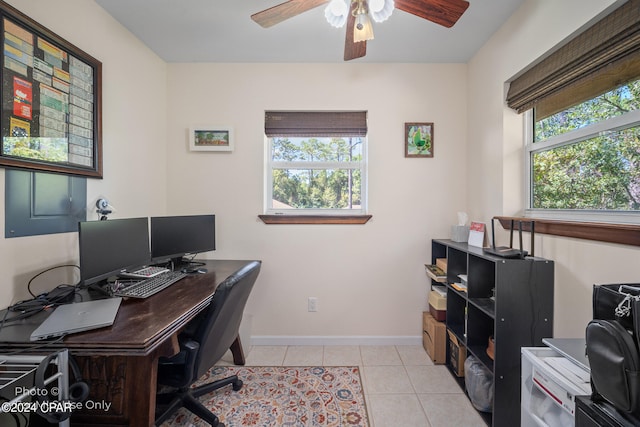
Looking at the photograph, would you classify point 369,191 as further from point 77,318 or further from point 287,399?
point 77,318

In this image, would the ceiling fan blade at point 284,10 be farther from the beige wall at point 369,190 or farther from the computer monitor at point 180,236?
the computer monitor at point 180,236

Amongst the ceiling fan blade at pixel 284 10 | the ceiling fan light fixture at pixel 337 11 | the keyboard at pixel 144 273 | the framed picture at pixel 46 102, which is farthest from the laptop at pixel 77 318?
the ceiling fan light fixture at pixel 337 11

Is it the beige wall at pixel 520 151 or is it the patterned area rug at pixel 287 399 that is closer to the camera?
the beige wall at pixel 520 151

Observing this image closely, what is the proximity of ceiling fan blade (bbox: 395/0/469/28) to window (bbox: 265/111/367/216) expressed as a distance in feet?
3.55

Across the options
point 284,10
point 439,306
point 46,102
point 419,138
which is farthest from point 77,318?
point 419,138

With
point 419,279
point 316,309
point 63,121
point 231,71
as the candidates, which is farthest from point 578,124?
point 63,121

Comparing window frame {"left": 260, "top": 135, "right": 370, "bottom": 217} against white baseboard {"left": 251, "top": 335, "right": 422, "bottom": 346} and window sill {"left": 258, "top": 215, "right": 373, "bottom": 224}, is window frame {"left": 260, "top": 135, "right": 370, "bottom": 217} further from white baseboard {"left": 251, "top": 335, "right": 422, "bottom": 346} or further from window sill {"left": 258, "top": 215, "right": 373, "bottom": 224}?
white baseboard {"left": 251, "top": 335, "right": 422, "bottom": 346}

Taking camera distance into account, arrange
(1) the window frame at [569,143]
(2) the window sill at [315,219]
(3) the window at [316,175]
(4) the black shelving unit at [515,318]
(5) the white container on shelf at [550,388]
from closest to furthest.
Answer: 1. (5) the white container on shelf at [550,388]
2. (1) the window frame at [569,143]
3. (4) the black shelving unit at [515,318]
4. (2) the window sill at [315,219]
5. (3) the window at [316,175]

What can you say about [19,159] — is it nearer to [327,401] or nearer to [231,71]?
[231,71]

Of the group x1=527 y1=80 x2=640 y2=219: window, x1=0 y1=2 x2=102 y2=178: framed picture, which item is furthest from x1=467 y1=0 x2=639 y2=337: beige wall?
x1=0 y1=2 x2=102 y2=178: framed picture

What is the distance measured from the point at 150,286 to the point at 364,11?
1878 millimetres

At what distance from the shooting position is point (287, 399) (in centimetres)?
162

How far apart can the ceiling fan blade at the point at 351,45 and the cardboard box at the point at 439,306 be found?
1887 millimetres

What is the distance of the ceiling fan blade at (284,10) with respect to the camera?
1.25 m
